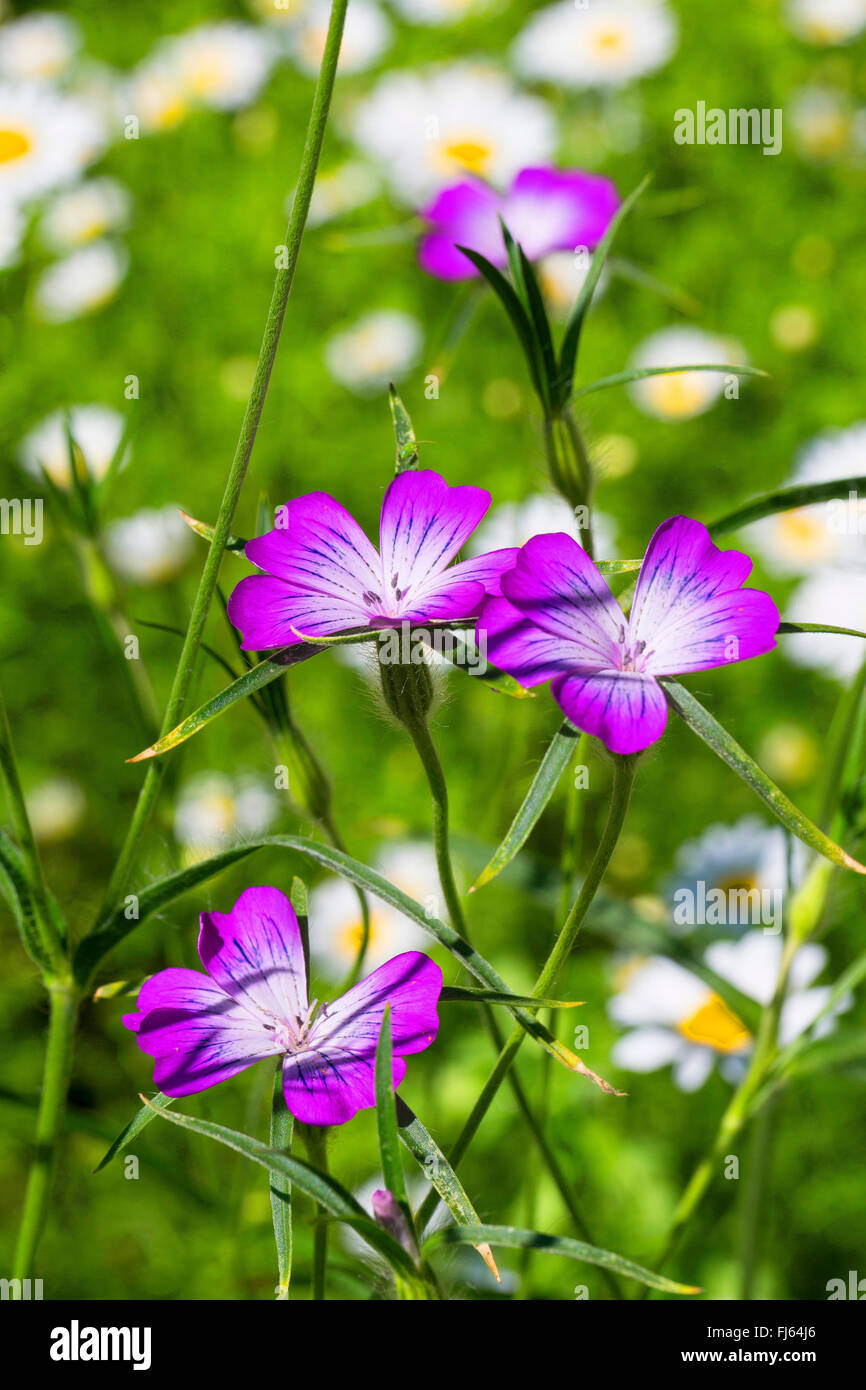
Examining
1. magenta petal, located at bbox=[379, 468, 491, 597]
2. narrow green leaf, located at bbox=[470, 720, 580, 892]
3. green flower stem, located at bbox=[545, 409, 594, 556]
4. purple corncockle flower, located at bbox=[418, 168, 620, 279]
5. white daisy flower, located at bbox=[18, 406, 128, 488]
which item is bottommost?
narrow green leaf, located at bbox=[470, 720, 580, 892]

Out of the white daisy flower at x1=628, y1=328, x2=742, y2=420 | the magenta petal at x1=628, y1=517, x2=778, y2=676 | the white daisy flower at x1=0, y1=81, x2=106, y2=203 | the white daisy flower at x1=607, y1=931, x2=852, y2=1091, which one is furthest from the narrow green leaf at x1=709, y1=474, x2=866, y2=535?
the white daisy flower at x1=0, y1=81, x2=106, y2=203

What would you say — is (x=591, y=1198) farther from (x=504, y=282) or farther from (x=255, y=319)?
(x=255, y=319)

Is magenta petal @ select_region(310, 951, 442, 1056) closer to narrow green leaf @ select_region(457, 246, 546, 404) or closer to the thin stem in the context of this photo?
the thin stem

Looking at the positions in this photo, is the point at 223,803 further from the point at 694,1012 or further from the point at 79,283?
the point at 79,283

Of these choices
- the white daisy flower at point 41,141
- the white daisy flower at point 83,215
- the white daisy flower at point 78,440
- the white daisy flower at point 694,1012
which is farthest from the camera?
the white daisy flower at point 83,215

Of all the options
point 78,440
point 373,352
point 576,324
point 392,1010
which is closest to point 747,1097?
point 392,1010

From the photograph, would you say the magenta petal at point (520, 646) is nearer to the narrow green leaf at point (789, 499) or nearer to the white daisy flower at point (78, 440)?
the narrow green leaf at point (789, 499)

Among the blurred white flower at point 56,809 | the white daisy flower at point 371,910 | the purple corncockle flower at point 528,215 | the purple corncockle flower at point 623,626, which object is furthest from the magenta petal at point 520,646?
the blurred white flower at point 56,809
